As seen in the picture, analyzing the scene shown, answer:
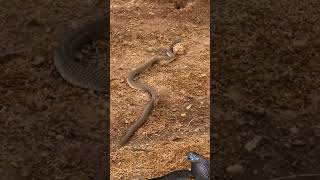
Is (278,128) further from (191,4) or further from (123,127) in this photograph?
(191,4)

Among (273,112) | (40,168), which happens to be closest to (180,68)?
(273,112)

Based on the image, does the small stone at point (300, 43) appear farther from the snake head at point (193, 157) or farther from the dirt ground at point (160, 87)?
the snake head at point (193, 157)

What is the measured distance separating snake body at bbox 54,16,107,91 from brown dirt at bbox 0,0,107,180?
0.08 metres

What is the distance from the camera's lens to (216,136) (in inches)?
201

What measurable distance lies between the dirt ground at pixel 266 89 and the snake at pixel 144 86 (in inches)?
19.5

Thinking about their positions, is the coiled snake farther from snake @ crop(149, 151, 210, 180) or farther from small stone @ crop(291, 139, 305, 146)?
small stone @ crop(291, 139, 305, 146)

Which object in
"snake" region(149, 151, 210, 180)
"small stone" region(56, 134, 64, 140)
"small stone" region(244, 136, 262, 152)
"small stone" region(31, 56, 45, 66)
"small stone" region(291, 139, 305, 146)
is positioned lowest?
"small stone" region(31, 56, 45, 66)

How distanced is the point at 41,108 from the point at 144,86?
38.9 inches

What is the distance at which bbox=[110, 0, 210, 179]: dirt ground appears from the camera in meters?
4.89

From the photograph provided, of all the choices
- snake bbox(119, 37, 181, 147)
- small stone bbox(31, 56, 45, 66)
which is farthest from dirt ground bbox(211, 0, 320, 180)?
small stone bbox(31, 56, 45, 66)

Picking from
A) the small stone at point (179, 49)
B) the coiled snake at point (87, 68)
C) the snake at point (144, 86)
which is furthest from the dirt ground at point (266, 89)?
the coiled snake at point (87, 68)

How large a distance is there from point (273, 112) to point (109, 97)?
1.48 metres

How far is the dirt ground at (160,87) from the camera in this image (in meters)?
4.89

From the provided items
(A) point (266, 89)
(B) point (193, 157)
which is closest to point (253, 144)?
(B) point (193, 157)
